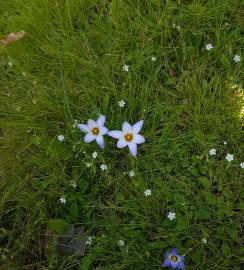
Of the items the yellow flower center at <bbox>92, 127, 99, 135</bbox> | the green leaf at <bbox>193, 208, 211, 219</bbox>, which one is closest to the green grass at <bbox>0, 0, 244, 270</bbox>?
the green leaf at <bbox>193, 208, 211, 219</bbox>

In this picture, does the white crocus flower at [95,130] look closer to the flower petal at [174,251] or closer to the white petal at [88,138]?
the white petal at [88,138]

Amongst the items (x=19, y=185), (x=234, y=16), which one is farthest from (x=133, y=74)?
(x=19, y=185)

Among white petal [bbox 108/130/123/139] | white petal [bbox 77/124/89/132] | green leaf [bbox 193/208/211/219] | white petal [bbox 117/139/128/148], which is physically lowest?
green leaf [bbox 193/208/211/219]

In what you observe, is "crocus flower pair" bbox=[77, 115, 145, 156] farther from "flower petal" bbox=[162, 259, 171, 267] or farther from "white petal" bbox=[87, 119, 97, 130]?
"flower petal" bbox=[162, 259, 171, 267]

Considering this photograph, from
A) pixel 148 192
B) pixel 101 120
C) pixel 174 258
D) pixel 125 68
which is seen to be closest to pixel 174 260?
pixel 174 258

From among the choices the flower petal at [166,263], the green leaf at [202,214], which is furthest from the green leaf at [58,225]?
the green leaf at [202,214]

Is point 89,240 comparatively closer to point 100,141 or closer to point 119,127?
point 100,141
